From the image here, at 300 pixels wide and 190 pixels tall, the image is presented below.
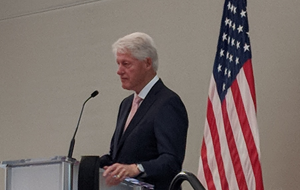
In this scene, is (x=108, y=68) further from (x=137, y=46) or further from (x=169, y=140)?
(x=169, y=140)

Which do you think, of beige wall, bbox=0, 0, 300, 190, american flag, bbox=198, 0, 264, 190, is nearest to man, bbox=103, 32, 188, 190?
american flag, bbox=198, 0, 264, 190

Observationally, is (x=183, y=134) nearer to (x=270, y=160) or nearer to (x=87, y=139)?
(x=270, y=160)

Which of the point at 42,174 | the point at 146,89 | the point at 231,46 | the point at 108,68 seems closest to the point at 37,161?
the point at 42,174

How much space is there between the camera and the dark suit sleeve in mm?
2847

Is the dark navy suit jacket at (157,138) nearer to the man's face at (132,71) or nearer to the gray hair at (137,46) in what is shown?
the man's face at (132,71)

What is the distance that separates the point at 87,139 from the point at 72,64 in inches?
29.5

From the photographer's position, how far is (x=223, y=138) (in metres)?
3.77

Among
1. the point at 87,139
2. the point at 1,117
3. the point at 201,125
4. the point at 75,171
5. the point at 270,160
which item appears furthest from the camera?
the point at 1,117

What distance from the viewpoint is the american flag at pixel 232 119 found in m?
3.66

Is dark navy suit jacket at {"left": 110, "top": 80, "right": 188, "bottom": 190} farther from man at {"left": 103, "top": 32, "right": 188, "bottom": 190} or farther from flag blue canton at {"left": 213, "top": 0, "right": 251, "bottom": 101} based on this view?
flag blue canton at {"left": 213, "top": 0, "right": 251, "bottom": 101}

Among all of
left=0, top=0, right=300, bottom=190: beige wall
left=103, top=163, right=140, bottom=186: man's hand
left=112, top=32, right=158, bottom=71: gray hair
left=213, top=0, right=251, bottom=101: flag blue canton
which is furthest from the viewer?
left=0, top=0, right=300, bottom=190: beige wall

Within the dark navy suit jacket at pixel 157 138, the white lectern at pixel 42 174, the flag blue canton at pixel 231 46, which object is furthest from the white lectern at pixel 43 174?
the flag blue canton at pixel 231 46

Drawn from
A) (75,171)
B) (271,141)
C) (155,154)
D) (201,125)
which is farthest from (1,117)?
(75,171)

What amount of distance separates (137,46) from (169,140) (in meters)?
0.58
